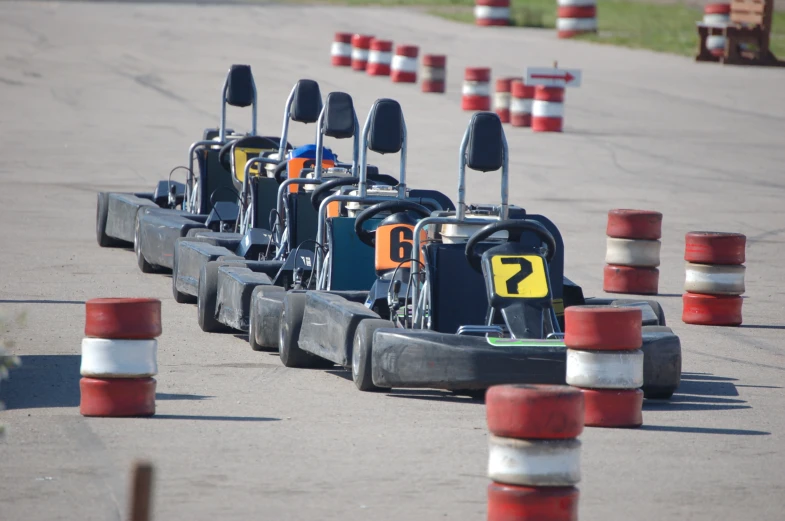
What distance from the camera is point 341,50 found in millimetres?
31953

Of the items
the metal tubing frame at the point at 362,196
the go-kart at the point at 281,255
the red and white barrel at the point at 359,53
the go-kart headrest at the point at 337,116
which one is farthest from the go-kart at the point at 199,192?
the red and white barrel at the point at 359,53

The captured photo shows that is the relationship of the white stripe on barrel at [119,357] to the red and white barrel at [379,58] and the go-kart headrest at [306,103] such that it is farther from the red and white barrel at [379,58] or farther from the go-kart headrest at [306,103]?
the red and white barrel at [379,58]

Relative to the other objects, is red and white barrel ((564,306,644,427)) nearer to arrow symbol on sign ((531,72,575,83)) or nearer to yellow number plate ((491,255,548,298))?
yellow number plate ((491,255,548,298))

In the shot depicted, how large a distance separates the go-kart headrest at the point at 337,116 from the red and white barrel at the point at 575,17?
2442cm

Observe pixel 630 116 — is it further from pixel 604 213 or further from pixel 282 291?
pixel 282 291

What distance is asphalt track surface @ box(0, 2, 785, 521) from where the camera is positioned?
681 centimetres

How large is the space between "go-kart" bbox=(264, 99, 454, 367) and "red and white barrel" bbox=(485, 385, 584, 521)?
10.4 feet

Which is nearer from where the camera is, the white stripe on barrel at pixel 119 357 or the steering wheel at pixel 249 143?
the white stripe on barrel at pixel 119 357

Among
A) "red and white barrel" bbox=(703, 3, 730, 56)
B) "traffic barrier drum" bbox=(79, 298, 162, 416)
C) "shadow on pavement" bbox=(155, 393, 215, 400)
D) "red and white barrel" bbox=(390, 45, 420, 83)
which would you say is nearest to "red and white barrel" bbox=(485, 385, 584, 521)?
"traffic barrier drum" bbox=(79, 298, 162, 416)

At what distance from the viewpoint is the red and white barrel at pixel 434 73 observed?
28781 millimetres

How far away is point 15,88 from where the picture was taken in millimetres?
27828

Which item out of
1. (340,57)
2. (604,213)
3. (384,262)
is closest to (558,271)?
(384,262)

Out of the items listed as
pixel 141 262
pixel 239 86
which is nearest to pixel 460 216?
pixel 141 262

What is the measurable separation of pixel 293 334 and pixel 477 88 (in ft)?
57.8
